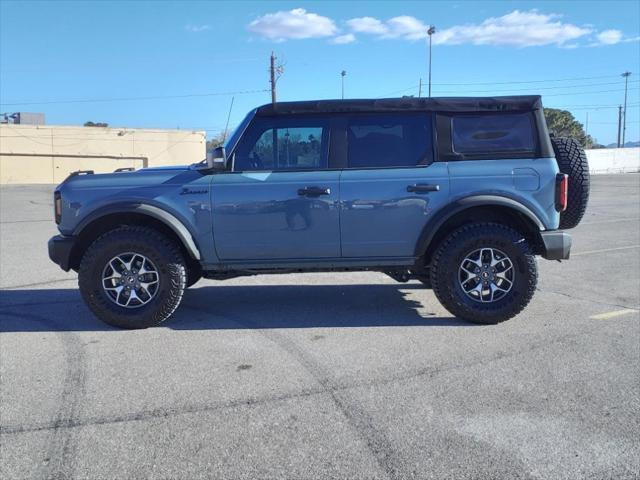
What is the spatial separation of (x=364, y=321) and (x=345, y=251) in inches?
28.7

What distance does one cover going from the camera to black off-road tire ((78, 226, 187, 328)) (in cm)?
532

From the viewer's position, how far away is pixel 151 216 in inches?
208

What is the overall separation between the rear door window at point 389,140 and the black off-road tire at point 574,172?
136cm

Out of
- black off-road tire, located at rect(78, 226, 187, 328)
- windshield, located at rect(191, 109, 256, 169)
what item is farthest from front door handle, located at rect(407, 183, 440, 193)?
black off-road tire, located at rect(78, 226, 187, 328)

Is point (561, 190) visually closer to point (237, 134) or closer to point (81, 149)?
A: point (237, 134)

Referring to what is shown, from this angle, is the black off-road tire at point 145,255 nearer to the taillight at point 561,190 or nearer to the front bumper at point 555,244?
the front bumper at point 555,244

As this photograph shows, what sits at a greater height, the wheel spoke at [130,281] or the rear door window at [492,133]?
the rear door window at [492,133]

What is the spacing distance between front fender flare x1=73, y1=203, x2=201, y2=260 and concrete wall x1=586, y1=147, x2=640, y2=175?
59.3m

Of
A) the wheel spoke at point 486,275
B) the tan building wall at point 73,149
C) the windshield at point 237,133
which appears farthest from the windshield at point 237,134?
the tan building wall at point 73,149

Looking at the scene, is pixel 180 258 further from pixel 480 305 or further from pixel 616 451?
pixel 616 451

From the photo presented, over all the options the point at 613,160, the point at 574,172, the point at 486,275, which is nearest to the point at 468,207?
the point at 486,275

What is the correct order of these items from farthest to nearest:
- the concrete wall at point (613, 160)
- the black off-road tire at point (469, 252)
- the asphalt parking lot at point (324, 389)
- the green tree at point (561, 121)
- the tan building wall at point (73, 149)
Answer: the green tree at point (561, 121) < the concrete wall at point (613, 160) < the tan building wall at point (73, 149) < the black off-road tire at point (469, 252) < the asphalt parking lot at point (324, 389)

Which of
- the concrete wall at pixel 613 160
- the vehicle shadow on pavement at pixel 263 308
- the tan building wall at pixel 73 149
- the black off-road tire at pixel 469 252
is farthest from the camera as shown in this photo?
the concrete wall at pixel 613 160

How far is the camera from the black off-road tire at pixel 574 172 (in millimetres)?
5590
